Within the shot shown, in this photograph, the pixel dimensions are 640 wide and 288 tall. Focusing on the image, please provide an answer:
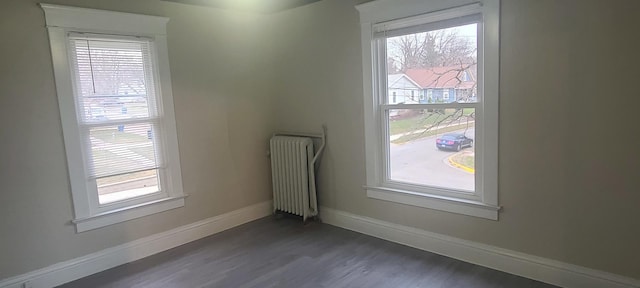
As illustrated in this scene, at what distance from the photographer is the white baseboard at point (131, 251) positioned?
2809 millimetres

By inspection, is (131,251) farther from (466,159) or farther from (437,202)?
(466,159)

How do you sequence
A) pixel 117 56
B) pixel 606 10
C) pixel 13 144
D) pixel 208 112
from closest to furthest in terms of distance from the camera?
1. pixel 606 10
2. pixel 13 144
3. pixel 117 56
4. pixel 208 112

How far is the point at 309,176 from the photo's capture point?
389 cm

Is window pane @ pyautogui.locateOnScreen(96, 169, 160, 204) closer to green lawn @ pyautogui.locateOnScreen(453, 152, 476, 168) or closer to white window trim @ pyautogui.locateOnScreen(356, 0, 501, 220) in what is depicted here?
white window trim @ pyautogui.locateOnScreen(356, 0, 501, 220)

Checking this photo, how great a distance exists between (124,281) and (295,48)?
258cm

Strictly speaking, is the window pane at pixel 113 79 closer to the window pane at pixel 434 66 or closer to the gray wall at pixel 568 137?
the window pane at pixel 434 66

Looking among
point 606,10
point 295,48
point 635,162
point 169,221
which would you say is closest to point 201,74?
point 295,48

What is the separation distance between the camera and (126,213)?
10.6 ft

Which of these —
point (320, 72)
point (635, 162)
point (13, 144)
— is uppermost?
point (320, 72)

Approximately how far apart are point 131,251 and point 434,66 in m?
2.94

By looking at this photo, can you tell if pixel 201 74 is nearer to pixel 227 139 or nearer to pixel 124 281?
pixel 227 139

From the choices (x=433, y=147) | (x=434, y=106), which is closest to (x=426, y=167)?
(x=433, y=147)

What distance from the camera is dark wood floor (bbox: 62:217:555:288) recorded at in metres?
2.74

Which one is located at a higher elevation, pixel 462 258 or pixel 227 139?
pixel 227 139
